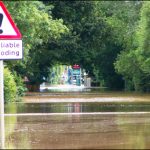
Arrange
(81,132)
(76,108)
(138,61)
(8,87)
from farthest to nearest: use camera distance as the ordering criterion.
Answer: (138,61)
(8,87)
(76,108)
(81,132)

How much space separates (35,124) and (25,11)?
21.4 feet

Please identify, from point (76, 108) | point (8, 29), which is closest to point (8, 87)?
point (76, 108)

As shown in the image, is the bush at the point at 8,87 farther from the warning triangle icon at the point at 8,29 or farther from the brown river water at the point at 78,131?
the warning triangle icon at the point at 8,29

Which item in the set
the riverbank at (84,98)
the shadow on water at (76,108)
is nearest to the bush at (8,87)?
the shadow on water at (76,108)

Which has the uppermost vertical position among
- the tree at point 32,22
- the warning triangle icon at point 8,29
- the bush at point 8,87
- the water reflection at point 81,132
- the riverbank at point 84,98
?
the tree at point 32,22

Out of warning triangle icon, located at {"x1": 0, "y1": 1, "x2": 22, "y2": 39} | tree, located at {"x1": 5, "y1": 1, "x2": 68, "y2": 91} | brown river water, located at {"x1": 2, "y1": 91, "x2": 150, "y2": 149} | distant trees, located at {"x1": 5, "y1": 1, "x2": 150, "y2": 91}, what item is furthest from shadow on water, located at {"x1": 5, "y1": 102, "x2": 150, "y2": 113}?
distant trees, located at {"x1": 5, "y1": 1, "x2": 150, "y2": 91}

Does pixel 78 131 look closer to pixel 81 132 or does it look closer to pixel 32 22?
pixel 81 132

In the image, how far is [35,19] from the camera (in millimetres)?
21922

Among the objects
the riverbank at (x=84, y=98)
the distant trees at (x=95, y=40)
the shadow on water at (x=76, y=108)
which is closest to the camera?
the shadow on water at (x=76, y=108)

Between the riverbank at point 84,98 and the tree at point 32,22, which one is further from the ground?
the tree at point 32,22

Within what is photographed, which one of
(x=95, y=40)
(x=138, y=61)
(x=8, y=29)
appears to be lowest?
(x=8, y=29)

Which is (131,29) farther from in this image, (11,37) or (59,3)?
(11,37)

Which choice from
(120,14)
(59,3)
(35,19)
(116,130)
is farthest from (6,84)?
(120,14)

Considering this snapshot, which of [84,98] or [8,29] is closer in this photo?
[8,29]
